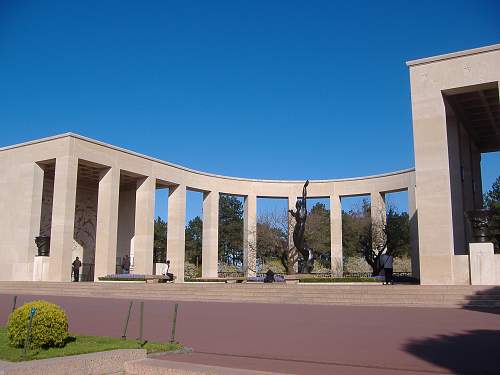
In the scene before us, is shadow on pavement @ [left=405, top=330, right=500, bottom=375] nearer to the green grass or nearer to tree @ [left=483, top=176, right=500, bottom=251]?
the green grass

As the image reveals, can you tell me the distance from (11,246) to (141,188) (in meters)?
9.14

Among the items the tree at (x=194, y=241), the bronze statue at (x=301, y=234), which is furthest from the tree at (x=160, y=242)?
the bronze statue at (x=301, y=234)

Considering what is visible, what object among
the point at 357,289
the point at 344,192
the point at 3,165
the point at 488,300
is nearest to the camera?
the point at 488,300

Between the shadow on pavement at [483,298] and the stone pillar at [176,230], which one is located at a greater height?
the stone pillar at [176,230]

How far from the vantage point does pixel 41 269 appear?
29.0 meters

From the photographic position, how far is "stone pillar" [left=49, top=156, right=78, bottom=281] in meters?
28.8

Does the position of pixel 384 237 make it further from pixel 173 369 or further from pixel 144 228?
pixel 173 369

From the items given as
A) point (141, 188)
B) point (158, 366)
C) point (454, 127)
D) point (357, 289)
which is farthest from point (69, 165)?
point (158, 366)

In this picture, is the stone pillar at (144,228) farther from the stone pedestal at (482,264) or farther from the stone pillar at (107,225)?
the stone pedestal at (482,264)

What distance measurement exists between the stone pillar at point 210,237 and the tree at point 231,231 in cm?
2515

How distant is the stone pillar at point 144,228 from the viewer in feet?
111

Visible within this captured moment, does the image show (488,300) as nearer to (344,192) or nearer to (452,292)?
(452,292)

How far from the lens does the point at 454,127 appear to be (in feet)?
78.8

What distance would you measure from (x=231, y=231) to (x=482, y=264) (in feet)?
157
